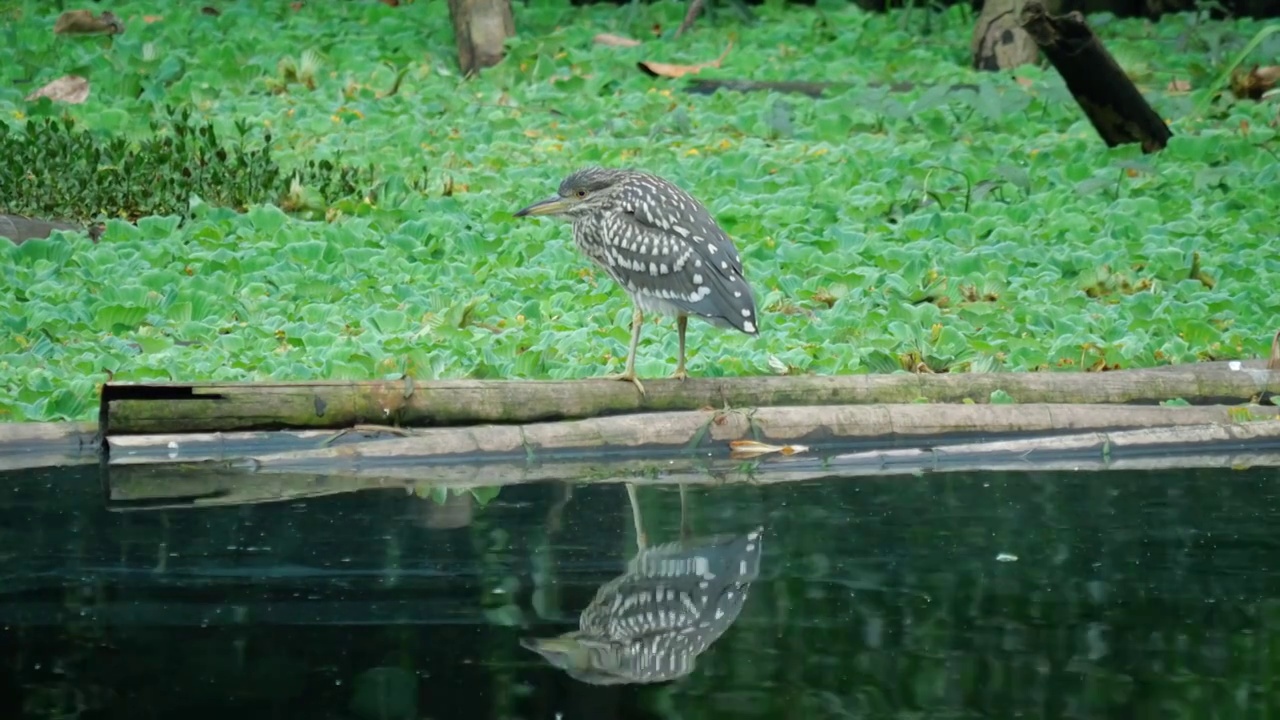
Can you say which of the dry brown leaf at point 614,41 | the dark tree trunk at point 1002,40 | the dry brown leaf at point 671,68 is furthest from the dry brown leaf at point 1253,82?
the dry brown leaf at point 614,41

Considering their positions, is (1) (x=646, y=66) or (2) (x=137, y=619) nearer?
(2) (x=137, y=619)

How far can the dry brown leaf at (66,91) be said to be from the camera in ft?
39.6

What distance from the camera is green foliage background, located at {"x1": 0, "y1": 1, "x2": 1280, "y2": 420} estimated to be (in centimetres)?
766

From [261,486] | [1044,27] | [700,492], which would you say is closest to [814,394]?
[700,492]

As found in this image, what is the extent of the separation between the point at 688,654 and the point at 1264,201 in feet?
21.9

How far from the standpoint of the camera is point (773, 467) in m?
6.57

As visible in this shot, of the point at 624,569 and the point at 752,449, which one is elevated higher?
the point at 752,449

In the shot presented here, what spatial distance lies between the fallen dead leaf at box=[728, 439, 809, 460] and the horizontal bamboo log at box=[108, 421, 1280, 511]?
3cm

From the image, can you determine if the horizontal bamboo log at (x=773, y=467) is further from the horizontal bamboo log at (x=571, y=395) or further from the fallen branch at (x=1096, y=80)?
the fallen branch at (x=1096, y=80)

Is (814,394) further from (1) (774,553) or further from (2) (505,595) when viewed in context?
(2) (505,595)

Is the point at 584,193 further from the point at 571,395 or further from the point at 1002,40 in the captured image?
the point at 1002,40

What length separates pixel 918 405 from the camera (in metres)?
6.77

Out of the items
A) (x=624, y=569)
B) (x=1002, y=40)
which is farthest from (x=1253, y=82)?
(x=624, y=569)

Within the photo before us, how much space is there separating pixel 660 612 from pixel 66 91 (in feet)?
27.8
